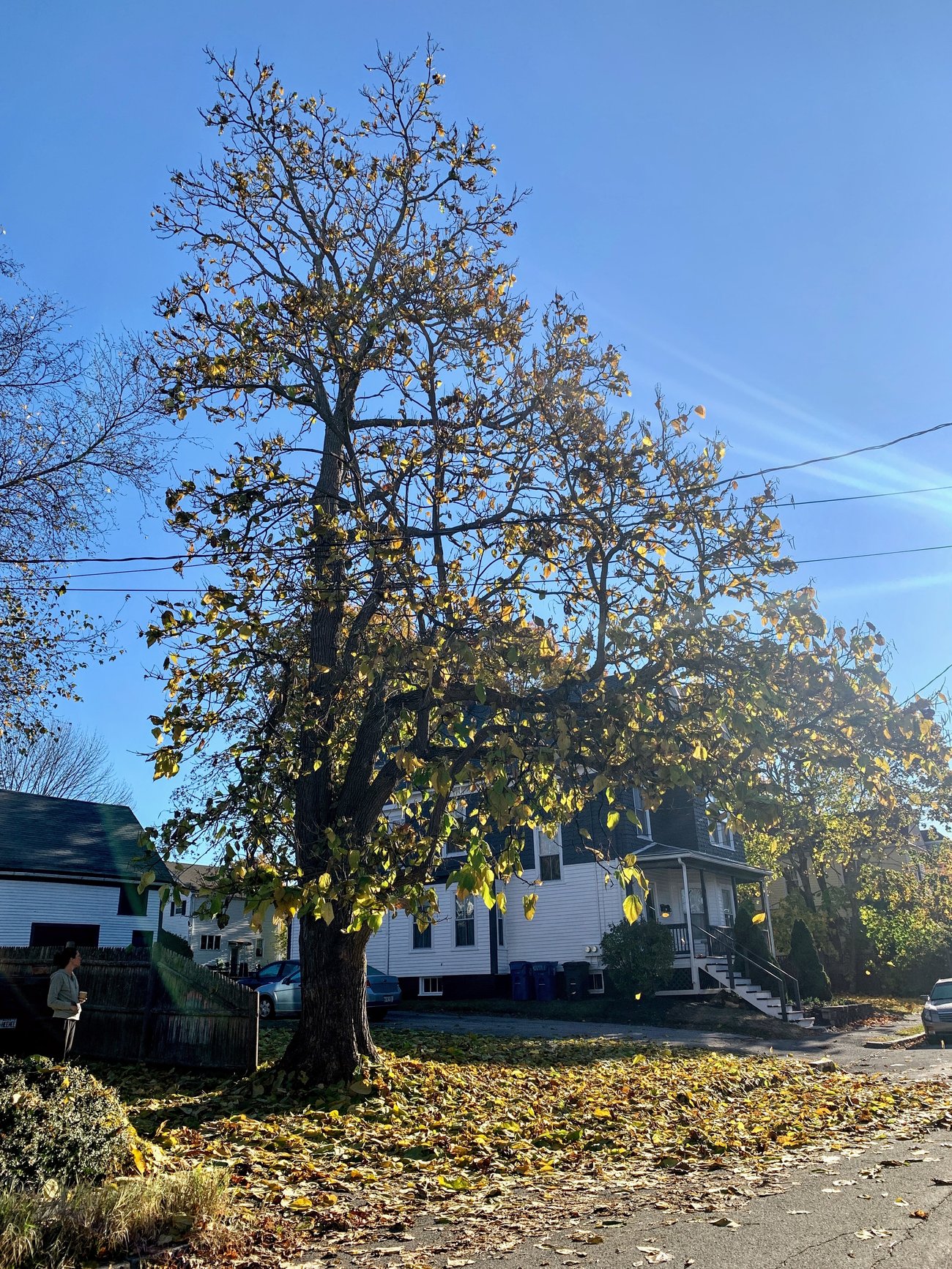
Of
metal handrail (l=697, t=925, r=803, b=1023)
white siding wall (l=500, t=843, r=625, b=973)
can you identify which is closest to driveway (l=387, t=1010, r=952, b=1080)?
metal handrail (l=697, t=925, r=803, b=1023)

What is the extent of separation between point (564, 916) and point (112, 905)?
13.3m

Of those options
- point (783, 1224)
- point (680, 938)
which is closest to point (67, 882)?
point (680, 938)

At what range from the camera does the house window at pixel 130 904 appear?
26266 millimetres

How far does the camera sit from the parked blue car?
72.9 feet

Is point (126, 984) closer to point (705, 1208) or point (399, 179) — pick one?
point (705, 1208)

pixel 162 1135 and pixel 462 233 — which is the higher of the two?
pixel 462 233

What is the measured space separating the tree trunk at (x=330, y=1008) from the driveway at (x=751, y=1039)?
Result: 7868mm

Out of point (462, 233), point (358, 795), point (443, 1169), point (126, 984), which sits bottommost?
point (443, 1169)

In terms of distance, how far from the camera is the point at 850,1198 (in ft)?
21.4

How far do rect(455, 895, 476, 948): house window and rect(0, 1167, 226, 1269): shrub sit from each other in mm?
24754

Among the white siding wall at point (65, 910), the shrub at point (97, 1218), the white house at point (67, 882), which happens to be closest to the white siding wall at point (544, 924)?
the white siding wall at point (65, 910)

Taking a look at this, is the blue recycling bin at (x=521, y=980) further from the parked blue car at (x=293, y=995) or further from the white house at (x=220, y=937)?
the white house at (x=220, y=937)

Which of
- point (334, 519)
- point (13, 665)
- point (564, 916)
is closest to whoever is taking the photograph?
point (334, 519)

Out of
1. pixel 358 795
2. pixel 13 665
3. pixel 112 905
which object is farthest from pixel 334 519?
pixel 112 905
